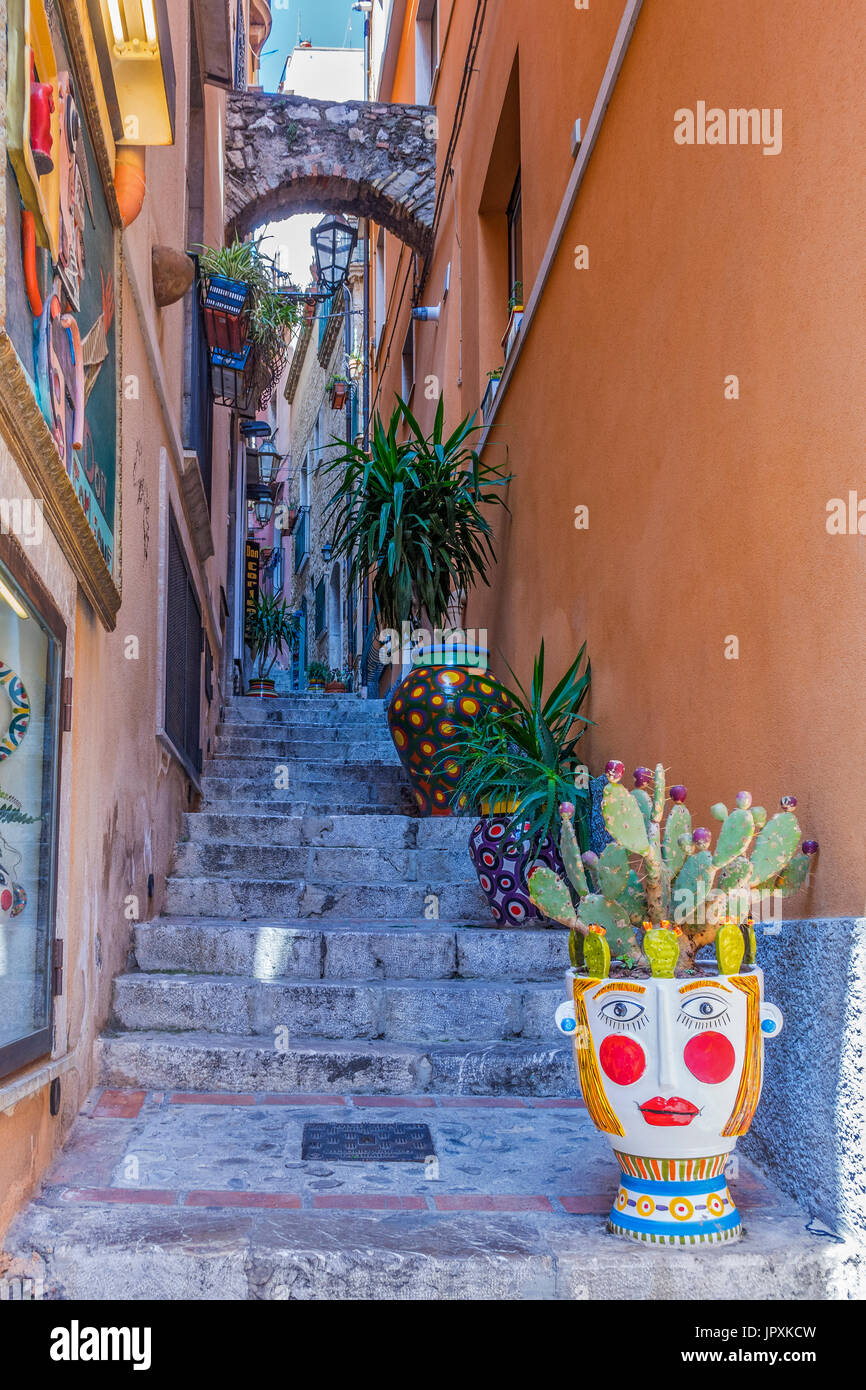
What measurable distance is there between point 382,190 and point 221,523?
9.93 ft

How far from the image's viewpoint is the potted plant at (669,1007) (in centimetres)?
197

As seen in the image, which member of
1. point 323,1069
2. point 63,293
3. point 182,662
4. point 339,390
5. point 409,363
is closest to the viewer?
point 63,293

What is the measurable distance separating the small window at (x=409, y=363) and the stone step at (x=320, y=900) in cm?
766

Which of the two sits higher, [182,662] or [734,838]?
[182,662]

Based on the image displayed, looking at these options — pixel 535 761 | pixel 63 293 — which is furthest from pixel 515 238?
pixel 63 293

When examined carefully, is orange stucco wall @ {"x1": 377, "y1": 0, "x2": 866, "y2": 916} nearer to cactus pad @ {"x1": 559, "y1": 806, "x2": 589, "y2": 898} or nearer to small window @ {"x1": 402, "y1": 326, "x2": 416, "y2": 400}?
cactus pad @ {"x1": 559, "y1": 806, "x2": 589, "y2": 898}

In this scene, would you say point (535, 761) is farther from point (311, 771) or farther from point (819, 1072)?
point (311, 771)

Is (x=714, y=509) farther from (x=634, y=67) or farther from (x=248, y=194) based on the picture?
(x=248, y=194)

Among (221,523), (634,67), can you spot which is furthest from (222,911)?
(221,523)

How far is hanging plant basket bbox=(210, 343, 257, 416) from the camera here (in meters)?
6.42

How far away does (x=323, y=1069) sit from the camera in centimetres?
305

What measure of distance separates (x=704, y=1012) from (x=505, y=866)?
1825 millimetres

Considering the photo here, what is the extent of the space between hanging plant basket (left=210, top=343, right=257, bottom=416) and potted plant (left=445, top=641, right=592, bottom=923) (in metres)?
3.27
